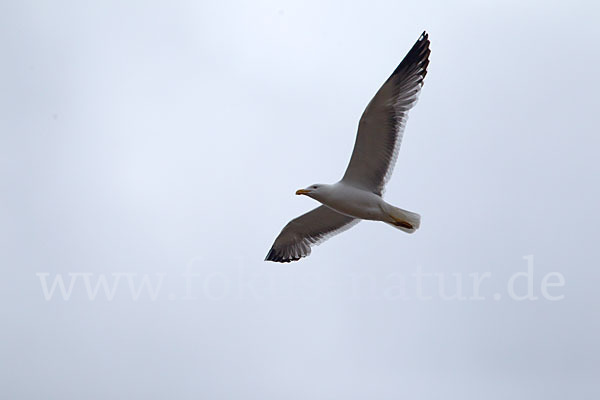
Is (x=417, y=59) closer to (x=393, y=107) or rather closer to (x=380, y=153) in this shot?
(x=393, y=107)

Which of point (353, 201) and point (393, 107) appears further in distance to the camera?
point (353, 201)

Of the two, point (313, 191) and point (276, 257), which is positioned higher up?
point (313, 191)

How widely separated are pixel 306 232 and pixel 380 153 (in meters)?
2.20

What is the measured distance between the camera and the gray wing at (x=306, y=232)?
43.9 ft

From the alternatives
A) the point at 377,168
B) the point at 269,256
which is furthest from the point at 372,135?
the point at 269,256

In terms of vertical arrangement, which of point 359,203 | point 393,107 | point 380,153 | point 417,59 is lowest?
point 359,203

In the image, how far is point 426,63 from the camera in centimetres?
1180

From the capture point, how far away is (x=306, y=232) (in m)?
13.8

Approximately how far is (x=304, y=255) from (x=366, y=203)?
2285 mm

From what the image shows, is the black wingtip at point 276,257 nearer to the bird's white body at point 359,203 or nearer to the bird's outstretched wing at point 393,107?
the bird's white body at point 359,203

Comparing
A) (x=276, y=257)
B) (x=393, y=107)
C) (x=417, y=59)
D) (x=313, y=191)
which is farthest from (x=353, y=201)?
(x=276, y=257)

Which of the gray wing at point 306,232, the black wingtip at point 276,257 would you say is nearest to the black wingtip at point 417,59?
the gray wing at point 306,232

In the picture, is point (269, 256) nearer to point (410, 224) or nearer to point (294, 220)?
point (294, 220)

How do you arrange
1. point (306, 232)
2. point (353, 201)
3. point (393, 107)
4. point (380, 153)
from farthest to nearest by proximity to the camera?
1. point (306, 232)
2. point (380, 153)
3. point (353, 201)
4. point (393, 107)
